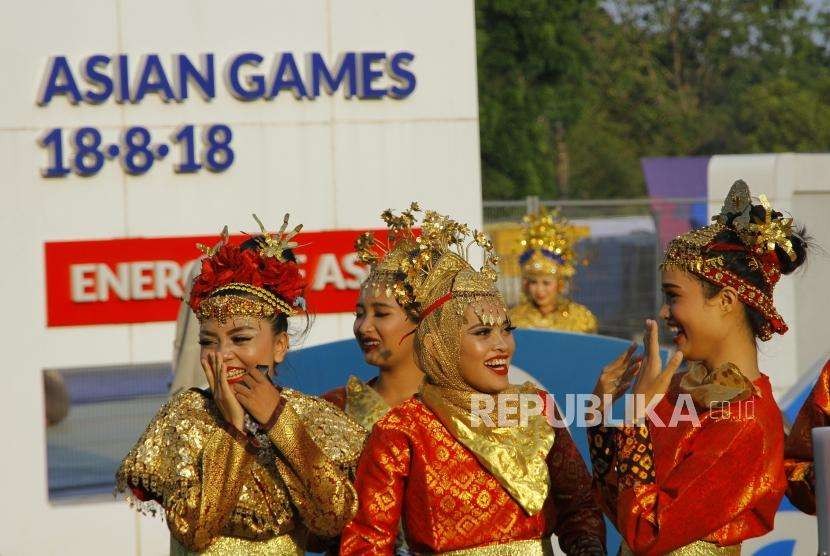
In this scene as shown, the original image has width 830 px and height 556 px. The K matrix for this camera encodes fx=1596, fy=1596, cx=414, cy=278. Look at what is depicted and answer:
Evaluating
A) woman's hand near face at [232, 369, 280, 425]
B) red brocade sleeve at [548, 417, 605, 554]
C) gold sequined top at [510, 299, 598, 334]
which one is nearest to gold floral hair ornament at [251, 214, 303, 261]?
woman's hand near face at [232, 369, 280, 425]

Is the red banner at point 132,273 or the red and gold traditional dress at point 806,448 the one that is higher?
the red banner at point 132,273

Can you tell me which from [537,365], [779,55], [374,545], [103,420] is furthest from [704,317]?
[779,55]

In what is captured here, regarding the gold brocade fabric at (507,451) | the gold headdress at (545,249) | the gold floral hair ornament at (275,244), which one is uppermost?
the gold floral hair ornament at (275,244)

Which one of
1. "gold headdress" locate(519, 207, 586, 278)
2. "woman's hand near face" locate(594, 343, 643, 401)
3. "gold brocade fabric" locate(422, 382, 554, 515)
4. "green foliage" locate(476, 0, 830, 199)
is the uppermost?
"green foliage" locate(476, 0, 830, 199)

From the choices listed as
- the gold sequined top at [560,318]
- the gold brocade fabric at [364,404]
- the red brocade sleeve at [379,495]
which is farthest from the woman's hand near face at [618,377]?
the gold sequined top at [560,318]

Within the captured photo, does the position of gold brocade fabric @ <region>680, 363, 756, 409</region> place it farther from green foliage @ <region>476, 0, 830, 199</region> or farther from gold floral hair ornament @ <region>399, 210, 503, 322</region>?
green foliage @ <region>476, 0, 830, 199</region>

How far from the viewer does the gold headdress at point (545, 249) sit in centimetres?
1191

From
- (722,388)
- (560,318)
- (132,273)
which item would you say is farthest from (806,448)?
(560,318)

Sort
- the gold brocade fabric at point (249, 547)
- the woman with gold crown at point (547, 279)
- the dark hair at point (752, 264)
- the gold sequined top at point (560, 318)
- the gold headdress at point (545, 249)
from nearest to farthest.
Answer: the gold brocade fabric at point (249, 547)
the dark hair at point (752, 264)
the gold sequined top at point (560, 318)
the woman with gold crown at point (547, 279)
the gold headdress at point (545, 249)

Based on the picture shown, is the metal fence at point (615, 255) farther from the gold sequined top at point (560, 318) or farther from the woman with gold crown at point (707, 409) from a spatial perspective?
the woman with gold crown at point (707, 409)

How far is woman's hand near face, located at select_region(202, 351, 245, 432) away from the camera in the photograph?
4145 mm

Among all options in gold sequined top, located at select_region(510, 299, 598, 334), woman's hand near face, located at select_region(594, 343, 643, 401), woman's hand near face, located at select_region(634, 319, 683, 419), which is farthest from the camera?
gold sequined top, located at select_region(510, 299, 598, 334)

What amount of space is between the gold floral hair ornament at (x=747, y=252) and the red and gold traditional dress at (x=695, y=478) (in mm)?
241

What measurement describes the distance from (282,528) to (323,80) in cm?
475
